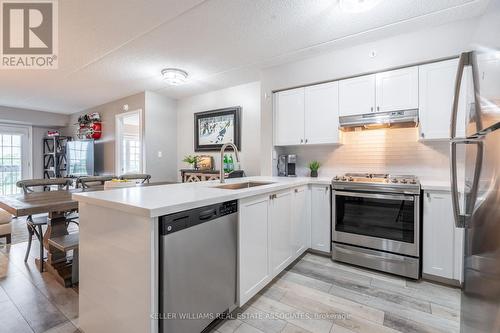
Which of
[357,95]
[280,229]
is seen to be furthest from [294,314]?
[357,95]

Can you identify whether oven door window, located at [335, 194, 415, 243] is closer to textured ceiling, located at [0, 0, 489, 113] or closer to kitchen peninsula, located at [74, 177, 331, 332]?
kitchen peninsula, located at [74, 177, 331, 332]

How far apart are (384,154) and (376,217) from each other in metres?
0.87

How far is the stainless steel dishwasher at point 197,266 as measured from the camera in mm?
1117

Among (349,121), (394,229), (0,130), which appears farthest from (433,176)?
(0,130)

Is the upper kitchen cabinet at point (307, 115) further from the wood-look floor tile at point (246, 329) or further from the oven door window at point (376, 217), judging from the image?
the wood-look floor tile at point (246, 329)

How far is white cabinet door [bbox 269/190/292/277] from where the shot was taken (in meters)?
2.00

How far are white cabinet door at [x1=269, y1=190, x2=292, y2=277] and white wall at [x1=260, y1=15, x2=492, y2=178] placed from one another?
113 cm

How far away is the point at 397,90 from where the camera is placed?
2406 mm

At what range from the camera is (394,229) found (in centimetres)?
223

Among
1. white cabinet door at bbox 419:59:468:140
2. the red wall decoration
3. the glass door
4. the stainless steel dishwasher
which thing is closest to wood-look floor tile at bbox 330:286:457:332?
the stainless steel dishwasher

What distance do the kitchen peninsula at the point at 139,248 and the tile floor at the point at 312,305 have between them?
178 mm

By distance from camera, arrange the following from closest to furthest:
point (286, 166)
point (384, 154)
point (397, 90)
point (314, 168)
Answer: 1. point (397, 90)
2. point (384, 154)
3. point (314, 168)
4. point (286, 166)

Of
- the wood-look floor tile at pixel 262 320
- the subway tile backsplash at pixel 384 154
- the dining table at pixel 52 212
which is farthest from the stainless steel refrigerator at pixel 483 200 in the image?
the dining table at pixel 52 212

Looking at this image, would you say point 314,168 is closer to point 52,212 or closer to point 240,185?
point 240,185
